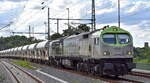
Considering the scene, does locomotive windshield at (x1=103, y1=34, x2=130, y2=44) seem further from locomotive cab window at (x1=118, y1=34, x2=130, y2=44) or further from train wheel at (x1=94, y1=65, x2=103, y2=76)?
train wheel at (x1=94, y1=65, x2=103, y2=76)

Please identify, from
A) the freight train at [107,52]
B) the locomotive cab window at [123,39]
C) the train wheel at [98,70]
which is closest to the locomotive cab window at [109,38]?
the freight train at [107,52]

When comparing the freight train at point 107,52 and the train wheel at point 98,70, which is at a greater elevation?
the freight train at point 107,52

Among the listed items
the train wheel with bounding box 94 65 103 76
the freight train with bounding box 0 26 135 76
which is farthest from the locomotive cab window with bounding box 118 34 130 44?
the train wheel with bounding box 94 65 103 76

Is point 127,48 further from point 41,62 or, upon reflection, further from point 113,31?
point 41,62

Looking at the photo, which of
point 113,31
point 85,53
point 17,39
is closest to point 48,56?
point 85,53

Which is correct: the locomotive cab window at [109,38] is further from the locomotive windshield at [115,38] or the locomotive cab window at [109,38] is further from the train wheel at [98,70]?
the train wheel at [98,70]

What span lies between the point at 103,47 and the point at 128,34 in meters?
2.20

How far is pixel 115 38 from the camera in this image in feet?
83.6

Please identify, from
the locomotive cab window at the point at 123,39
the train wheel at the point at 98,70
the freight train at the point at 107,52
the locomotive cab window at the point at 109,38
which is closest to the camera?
the freight train at the point at 107,52

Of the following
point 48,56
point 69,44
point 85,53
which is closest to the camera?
point 85,53

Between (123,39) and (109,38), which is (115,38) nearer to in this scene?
(109,38)

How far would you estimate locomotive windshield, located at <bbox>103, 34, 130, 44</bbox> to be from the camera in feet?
83.0

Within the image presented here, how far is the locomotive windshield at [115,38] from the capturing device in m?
25.3

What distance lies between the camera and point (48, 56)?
50.7 meters
